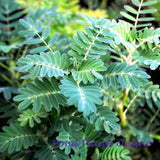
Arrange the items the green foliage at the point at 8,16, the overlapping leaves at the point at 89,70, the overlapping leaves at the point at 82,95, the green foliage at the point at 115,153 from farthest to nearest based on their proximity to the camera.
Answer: the green foliage at the point at 8,16 < the green foliage at the point at 115,153 < the overlapping leaves at the point at 89,70 < the overlapping leaves at the point at 82,95

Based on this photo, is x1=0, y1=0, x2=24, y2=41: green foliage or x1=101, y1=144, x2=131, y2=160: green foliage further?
x1=0, y1=0, x2=24, y2=41: green foliage

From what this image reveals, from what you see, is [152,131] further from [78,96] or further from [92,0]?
[92,0]

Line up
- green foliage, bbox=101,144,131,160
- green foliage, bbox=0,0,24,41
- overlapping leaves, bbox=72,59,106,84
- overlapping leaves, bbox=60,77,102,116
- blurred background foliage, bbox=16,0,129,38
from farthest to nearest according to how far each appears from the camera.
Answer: blurred background foliage, bbox=16,0,129,38 < green foliage, bbox=0,0,24,41 < green foliage, bbox=101,144,131,160 < overlapping leaves, bbox=72,59,106,84 < overlapping leaves, bbox=60,77,102,116

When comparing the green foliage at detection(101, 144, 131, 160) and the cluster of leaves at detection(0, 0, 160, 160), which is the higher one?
the cluster of leaves at detection(0, 0, 160, 160)

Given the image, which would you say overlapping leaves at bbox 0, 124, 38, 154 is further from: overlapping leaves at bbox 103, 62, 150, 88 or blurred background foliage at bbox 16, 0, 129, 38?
blurred background foliage at bbox 16, 0, 129, 38

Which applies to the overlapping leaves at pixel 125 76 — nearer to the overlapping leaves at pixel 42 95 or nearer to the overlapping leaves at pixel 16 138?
the overlapping leaves at pixel 42 95

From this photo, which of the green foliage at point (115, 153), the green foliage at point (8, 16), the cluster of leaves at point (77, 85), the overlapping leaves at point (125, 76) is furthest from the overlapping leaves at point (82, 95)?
the green foliage at point (8, 16)

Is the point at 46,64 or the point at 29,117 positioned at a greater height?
the point at 46,64

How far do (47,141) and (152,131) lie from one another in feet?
2.10

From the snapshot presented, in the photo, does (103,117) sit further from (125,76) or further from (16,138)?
(16,138)

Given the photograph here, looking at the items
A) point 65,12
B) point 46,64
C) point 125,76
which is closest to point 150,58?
point 125,76

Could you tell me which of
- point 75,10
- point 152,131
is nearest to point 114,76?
point 152,131

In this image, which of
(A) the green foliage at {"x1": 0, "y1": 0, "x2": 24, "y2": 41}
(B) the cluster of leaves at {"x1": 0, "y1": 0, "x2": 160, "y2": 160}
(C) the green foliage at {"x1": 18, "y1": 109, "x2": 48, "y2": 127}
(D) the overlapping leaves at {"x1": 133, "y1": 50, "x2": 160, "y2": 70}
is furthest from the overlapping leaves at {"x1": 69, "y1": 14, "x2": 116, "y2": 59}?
(A) the green foliage at {"x1": 0, "y1": 0, "x2": 24, "y2": 41}

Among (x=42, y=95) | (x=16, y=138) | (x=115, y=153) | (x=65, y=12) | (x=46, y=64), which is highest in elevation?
(x=65, y=12)
